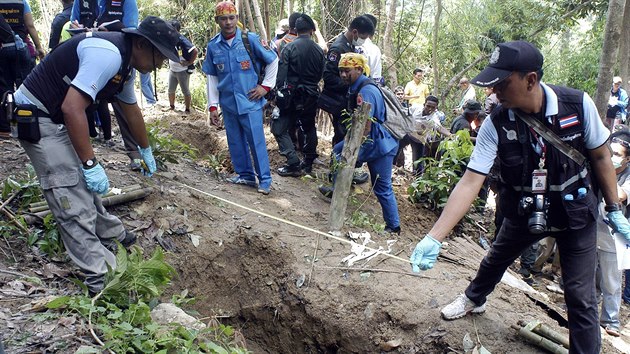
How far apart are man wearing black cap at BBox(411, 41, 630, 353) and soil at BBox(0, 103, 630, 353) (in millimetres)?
818

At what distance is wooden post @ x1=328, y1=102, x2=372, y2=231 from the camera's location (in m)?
4.79

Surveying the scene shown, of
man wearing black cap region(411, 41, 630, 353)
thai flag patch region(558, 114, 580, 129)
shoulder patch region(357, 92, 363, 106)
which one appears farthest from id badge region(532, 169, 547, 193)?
shoulder patch region(357, 92, 363, 106)

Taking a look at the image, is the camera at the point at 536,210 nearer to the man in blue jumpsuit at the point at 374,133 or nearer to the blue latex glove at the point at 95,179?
the man in blue jumpsuit at the point at 374,133

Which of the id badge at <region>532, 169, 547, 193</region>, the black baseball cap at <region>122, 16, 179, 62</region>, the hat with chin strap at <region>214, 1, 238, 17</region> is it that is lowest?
the id badge at <region>532, 169, 547, 193</region>

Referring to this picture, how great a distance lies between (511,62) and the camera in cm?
280

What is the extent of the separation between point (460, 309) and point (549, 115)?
66.0 inches

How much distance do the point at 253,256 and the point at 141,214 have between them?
114 centimetres

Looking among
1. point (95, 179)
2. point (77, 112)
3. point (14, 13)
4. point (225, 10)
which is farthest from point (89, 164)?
point (14, 13)

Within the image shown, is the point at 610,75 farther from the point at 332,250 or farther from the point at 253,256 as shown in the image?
the point at 253,256

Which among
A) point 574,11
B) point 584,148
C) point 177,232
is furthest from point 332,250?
point 574,11

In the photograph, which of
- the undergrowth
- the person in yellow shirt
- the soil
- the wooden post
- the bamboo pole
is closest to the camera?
the undergrowth

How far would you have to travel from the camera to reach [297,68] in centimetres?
652

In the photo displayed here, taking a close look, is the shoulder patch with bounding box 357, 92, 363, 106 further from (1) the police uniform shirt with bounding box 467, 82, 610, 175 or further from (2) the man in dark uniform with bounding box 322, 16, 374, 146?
(1) the police uniform shirt with bounding box 467, 82, 610, 175

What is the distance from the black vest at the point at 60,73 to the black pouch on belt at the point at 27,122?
0.09 meters
